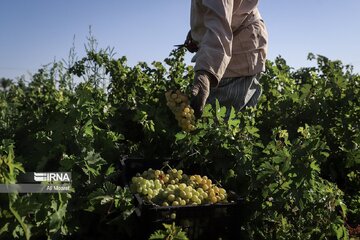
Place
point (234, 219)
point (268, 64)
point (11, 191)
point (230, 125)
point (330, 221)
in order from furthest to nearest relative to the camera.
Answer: point (268, 64) → point (230, 125) → point (330, 221) → point (234, 219) → point (11, 191)

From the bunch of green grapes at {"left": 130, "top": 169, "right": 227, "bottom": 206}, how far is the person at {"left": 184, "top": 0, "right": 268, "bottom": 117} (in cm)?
49

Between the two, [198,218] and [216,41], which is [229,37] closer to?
[216,41]

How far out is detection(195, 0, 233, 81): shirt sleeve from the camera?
2.74 metres

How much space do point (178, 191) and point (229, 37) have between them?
1077 millimetres

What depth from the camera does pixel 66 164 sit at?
240 centimetres

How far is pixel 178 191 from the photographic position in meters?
2.28

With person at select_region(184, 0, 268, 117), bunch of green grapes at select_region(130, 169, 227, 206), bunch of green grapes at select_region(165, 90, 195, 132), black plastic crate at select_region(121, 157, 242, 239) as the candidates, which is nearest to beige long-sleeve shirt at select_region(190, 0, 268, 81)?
person at select_region(184, 0, 268, 117)

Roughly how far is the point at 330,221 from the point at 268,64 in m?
2.03

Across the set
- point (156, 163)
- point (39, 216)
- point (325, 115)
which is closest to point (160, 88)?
point (156, 163)

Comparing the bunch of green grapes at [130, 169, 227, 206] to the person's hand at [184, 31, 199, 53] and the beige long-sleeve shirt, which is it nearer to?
the beige long-sleeve shirt

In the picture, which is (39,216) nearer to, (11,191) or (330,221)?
(11,191)

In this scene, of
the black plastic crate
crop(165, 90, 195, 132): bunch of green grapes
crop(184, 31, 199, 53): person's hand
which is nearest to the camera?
the black plastic crate

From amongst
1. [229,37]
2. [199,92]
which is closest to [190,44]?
[229,37]

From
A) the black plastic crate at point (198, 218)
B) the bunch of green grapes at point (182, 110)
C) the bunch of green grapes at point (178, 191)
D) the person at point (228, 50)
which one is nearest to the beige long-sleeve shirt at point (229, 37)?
the person at point (228, 50)
